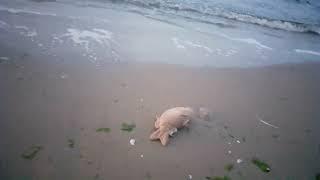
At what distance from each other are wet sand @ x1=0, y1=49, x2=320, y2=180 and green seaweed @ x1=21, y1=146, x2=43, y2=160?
5 centimetres

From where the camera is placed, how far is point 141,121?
4426 millimetres

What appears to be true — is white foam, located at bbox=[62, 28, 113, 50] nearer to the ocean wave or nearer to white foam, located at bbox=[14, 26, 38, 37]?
white foam, located at bbox=[14, 26, 38, 37]

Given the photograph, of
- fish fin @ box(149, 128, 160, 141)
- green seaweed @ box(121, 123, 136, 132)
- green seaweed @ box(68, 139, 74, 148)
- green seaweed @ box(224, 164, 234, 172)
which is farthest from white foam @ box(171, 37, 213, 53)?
green seaweed @ box(68, 139, 74, 148)

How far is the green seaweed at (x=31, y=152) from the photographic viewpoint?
3.46 metres

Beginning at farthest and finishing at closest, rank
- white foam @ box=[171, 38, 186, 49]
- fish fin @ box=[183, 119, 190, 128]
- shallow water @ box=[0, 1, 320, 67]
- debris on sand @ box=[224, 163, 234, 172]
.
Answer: white foam @ box=[171, 38, 186, 49]
shallow water @ box=[0, 1, 320, 67]
fish fin @ box=[183, 119, 190, 128]
debris on sand @ box=[224, 163, 234, 172]

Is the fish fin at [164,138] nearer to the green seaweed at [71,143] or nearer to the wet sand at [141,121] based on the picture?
the wet sand at [141,121]

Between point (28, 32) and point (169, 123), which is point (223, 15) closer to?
point (28, 32)

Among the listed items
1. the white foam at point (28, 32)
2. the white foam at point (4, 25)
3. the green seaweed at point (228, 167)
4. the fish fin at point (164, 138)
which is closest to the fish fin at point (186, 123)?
the fish fin at point (164, 138)

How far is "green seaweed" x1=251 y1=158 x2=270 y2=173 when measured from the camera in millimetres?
3904

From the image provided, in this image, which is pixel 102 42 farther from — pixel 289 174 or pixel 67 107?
pixel 289 174

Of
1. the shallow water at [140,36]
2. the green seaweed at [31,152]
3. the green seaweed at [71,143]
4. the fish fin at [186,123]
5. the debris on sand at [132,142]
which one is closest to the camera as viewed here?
the green seaweed at [31,152]

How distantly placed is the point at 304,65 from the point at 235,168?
16.4 feet

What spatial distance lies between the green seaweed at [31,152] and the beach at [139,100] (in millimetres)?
11

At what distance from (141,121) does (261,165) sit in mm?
1705
